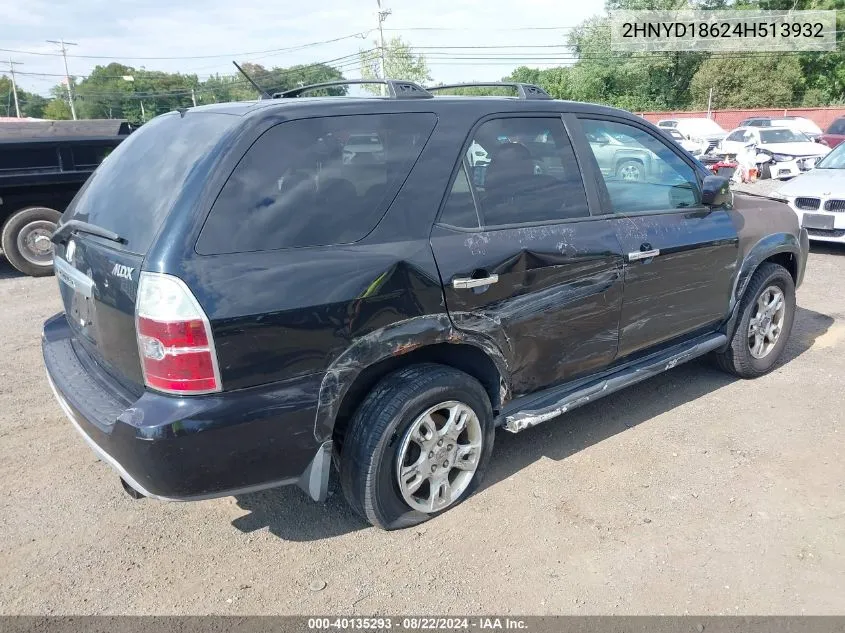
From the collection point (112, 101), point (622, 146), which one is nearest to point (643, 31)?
point (622, 146)

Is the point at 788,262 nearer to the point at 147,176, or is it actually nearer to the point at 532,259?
the point at 532,259

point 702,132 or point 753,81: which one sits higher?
point 753,81

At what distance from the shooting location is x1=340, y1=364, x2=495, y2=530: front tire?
285cm

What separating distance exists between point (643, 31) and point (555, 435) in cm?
4829

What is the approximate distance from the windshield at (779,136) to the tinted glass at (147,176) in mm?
21075

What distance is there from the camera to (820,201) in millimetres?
8789

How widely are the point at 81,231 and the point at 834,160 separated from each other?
10270 mm

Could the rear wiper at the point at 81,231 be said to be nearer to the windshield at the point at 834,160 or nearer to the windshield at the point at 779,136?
the windshield at the point at 834,160

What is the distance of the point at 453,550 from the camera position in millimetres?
2967

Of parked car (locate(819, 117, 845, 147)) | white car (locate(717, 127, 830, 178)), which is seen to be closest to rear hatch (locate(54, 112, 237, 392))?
white car (locate(717, 127, 830, 178))

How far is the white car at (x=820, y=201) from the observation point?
862 cm

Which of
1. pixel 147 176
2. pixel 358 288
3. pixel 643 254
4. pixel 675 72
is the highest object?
pixel 675 72

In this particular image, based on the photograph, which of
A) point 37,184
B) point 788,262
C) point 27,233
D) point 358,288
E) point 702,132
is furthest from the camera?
point 702,132

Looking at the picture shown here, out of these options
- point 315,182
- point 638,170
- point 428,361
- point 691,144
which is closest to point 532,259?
point 428,361
